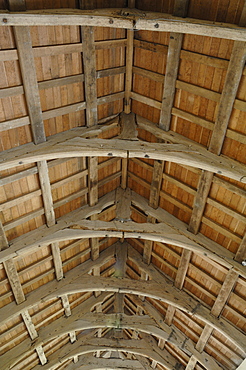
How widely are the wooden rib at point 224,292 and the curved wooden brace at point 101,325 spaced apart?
90.6 inches

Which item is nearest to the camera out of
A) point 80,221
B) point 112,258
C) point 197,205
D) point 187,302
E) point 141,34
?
point 141,34

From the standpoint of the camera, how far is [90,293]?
11.5 m

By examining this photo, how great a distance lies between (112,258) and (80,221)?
3351mm

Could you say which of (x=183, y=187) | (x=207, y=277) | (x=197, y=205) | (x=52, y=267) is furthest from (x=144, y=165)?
(x=52, y=267)

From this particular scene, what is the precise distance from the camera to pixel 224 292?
820cm

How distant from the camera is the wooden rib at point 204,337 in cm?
926

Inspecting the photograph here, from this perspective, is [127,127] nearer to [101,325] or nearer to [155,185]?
[155,185]

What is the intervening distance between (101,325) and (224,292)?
5161 mm

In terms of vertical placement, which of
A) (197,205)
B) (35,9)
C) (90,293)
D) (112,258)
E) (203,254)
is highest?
(35,9)

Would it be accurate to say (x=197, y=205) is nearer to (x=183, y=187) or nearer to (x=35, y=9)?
(x=183, y=187)

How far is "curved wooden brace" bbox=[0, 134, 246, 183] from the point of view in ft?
20.6

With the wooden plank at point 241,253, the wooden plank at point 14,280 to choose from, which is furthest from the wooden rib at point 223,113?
the wooden plank at point 14,280

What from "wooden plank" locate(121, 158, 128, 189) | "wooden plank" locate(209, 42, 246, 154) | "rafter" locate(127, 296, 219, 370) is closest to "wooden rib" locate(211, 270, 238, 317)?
"rafter" locate(127, 296, 219, 370)

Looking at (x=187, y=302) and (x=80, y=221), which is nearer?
(x=80, y=221)
